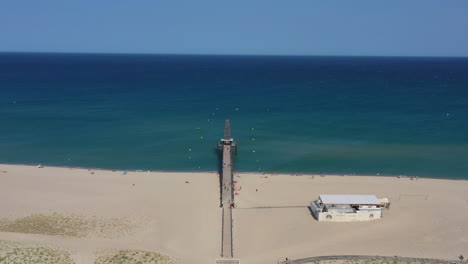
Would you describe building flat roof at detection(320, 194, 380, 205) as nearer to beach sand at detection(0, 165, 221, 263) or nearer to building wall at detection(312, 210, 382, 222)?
building wall at detection(312, 210, 382, 222)

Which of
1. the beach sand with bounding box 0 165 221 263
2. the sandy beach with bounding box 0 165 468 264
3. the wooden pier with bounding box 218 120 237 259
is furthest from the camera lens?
the beach sand with bounding box 0 165 221 263

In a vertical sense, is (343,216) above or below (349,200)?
below

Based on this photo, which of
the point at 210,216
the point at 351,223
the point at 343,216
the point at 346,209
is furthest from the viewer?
the point at 210,216

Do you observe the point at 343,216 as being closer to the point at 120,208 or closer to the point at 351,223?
the point at 351,223

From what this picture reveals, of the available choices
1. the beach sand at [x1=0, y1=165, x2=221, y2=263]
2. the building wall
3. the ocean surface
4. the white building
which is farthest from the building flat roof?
the ocean surface

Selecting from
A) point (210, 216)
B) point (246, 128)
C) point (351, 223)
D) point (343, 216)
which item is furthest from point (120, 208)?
point (246, 128)

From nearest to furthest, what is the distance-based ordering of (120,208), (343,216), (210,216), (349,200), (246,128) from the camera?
1. (343,216)
2. (210,216)
3. (349,200)
4. (120,208)
5. (246,128)

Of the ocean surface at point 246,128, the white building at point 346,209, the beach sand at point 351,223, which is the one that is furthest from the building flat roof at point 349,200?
the ocean surface at point 246,128
